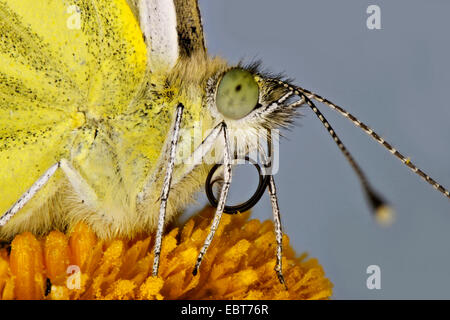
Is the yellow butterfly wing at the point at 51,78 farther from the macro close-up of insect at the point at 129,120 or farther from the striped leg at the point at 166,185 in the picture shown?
the striped leg at the point at 166,185

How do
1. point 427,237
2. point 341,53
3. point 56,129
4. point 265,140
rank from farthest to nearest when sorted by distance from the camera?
point 341,53
point 427,237
point 265,140
point 56,129

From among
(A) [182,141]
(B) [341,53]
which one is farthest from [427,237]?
(A) [182,141]

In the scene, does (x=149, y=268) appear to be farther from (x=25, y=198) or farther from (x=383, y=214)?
(x=383, y=214)

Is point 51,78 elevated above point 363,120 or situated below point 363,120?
below

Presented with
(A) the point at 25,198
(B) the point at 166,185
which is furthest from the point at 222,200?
(A) the point at 25,198

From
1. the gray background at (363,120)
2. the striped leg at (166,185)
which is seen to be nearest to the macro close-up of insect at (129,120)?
the striped leg at (166,185)

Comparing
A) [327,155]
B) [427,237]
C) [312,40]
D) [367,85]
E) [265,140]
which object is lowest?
[427,237]

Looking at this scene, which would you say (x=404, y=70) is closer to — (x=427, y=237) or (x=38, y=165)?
(x=427, y=237)
